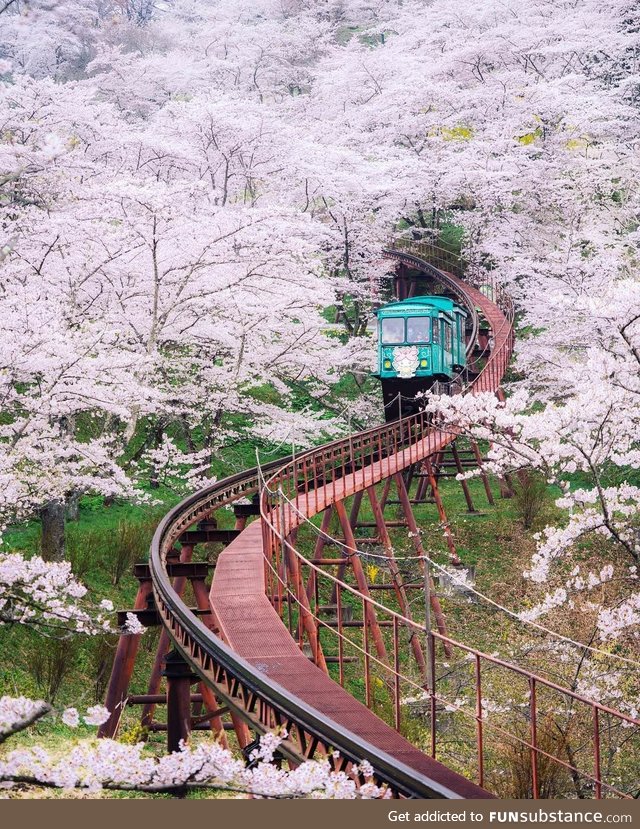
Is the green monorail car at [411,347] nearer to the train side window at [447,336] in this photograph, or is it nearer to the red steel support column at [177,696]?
the train side window at [447,336]

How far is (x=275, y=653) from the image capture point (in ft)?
30.9

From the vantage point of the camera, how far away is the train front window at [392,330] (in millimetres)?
24297

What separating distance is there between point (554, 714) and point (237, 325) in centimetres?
1144

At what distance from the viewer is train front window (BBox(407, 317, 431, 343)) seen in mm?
24062

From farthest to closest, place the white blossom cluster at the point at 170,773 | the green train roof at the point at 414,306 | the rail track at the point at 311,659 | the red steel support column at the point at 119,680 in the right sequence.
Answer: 1. the green train roof at the point at 414,306
2. the red steel support column at the point at 119,680
3. the rail track at the point at 311,659
4. the white blossom cluster at the point at 170,773

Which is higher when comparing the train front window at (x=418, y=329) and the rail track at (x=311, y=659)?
the train front window at (x=418, y=329)

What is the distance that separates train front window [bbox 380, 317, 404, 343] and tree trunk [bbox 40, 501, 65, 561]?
34.6 ft

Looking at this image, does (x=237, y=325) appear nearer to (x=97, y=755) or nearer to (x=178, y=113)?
(x=178, y=113)

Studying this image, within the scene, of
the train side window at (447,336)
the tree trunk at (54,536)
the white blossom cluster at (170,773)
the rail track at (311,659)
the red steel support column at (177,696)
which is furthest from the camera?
the train side window at (447,336)

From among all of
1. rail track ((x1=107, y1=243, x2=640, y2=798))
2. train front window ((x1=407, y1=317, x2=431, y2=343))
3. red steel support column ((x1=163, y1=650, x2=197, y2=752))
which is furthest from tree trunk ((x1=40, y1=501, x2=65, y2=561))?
train front window ((x1=407, y1=317, x2=431, y2=343))

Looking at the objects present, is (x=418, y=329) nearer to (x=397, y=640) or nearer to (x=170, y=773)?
(x=397, y=640)

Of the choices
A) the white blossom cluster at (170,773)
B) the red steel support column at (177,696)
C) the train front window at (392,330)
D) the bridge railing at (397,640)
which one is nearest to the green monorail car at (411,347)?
the train front window at (392,330)

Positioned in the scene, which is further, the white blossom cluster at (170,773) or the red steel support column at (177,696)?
the red steel support column at (177,696)

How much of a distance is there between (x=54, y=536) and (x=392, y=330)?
11032 millimetres
